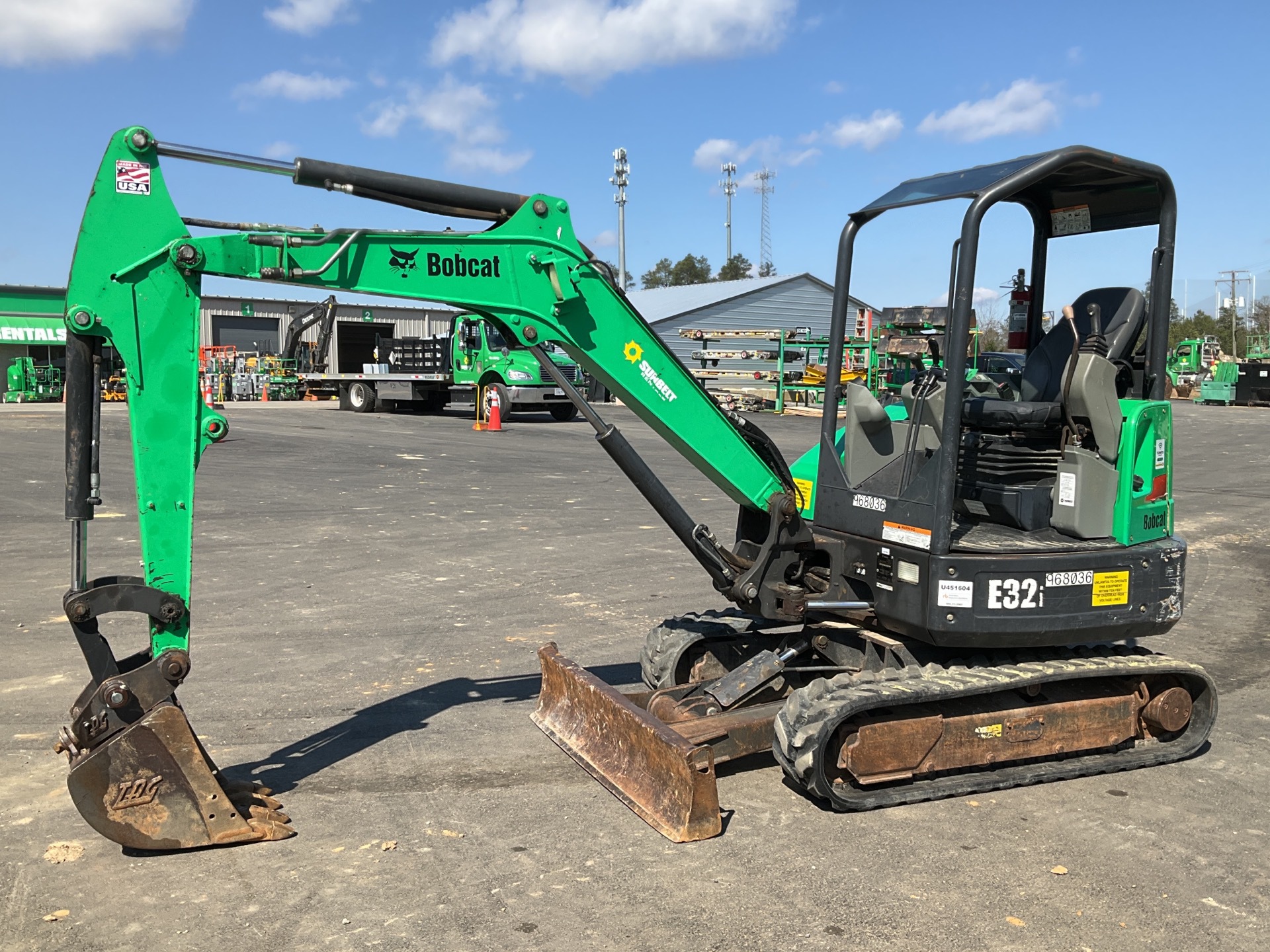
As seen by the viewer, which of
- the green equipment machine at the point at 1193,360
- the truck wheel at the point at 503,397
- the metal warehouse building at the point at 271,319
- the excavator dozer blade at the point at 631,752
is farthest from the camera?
the metal warehouse building at the point at 271,319

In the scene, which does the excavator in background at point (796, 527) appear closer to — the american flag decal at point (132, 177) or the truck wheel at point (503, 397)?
the american flag decal at point (132, 177)

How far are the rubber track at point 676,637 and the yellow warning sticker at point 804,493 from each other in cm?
74

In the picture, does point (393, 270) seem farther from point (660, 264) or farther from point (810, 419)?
point (660, 264)

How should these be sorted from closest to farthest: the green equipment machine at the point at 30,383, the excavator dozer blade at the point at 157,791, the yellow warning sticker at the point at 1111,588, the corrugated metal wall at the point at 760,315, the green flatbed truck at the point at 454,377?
the excavator dozer blade at the point at 157,791 → the yellow warning sticker at the point at 1111,588 → the green flatbed truck at the point at 454,377 → the green equipment machine at the point at 30,383 → the corrugated metal wall at the point at 760,315

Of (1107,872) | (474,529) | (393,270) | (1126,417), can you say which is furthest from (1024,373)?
(474,529)

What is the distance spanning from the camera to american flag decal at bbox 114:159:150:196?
4371 millimetres

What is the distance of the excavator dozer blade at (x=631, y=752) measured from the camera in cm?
468

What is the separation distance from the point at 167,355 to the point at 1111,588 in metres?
4.54

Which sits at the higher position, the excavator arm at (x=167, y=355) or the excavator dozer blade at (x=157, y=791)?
the excavator arm at (x=167, y=355)

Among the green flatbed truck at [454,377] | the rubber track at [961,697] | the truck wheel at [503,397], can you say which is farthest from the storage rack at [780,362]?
the rubber track at [961,697]

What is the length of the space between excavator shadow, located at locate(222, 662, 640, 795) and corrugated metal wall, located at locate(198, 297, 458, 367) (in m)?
53.3

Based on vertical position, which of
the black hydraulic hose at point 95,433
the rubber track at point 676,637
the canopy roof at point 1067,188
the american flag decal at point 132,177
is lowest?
the rubber track at point 676,637

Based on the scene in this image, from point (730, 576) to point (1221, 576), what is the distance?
7.15 metres

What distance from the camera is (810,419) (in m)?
33.1
